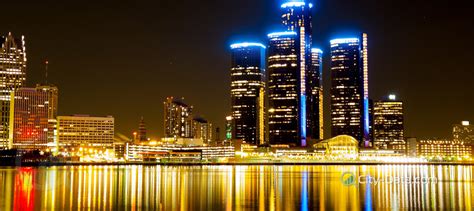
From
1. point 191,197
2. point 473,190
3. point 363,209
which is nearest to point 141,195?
point 191,197

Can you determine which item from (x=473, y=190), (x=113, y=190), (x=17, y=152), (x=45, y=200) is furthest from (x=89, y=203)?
(x=17, y=152)

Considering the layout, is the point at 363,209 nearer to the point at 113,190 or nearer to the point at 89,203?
the point at 89,203

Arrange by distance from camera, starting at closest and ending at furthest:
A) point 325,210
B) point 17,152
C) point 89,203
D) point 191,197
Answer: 1. point 325,210
2. point 89,203
3. point 191,197
4. point 17,152

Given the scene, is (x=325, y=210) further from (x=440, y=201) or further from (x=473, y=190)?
(x=473, y=190)

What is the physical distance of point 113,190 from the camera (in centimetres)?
6262

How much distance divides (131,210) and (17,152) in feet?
475

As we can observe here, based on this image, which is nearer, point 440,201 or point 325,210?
point 325,210

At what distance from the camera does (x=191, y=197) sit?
179 ft

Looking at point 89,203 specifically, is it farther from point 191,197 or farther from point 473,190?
point 473,190

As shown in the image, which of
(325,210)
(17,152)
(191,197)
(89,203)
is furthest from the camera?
(17,152)

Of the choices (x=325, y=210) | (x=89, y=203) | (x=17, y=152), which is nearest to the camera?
(x=325, y=210)

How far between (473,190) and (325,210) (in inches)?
964

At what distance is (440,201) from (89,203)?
2548 cm

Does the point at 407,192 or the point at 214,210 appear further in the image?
the point at 407,192
